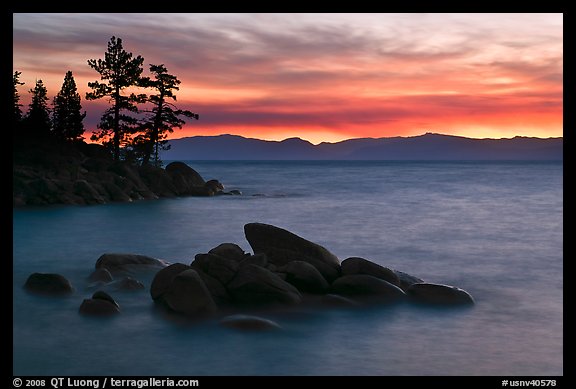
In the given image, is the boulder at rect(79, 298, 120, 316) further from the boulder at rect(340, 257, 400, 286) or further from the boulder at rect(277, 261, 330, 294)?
the boulder at rect(340, 257, 400, 286)

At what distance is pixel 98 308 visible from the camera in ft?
46.8

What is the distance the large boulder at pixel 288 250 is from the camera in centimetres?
1625

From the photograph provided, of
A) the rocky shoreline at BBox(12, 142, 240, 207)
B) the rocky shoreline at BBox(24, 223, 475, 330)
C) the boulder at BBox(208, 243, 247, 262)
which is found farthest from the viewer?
the rocky shoreline at BBox(12, 142, 240, 207)

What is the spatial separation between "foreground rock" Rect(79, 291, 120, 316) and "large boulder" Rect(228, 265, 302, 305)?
2.67 meters

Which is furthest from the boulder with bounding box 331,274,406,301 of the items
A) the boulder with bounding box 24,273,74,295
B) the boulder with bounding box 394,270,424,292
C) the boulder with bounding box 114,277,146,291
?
the boulder with bounding box 24,273,74,295

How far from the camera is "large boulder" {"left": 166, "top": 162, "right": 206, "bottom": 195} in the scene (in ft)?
175

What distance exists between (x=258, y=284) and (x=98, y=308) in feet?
12.0

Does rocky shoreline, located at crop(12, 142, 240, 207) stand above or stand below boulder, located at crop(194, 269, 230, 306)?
above

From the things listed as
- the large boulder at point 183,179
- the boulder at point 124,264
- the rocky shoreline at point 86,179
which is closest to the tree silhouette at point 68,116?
the rocky shoreline at point 86,179

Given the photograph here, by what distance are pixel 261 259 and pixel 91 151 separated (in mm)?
43801

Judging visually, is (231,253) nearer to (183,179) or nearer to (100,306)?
(100,306)

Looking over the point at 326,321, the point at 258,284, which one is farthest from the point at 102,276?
the point at 326,321
